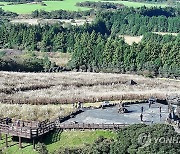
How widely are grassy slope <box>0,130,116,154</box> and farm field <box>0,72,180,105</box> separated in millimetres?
14039

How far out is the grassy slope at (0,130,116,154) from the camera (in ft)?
145

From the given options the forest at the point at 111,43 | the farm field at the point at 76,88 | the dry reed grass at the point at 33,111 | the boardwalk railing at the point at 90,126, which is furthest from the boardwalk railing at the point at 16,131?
the forest at the point at 111,43

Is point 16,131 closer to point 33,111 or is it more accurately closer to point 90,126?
point 90,126

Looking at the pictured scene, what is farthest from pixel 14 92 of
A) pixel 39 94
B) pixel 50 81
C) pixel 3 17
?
pixel 3 17

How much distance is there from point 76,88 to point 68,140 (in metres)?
24.5

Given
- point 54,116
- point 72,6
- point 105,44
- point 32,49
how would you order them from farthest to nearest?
point 72,6
point 32,49
point 105,44
point 54,116

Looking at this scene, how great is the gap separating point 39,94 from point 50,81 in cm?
882

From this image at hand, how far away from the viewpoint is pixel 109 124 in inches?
1809

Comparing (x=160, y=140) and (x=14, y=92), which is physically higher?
(x=160, y=140)

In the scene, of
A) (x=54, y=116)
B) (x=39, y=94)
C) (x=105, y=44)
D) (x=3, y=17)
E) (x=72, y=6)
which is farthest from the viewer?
(x=72, y=6)

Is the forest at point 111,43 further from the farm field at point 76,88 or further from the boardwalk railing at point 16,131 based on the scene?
the boardwalk railing at point 16,131

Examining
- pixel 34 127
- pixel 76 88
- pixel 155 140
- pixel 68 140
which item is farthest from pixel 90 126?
pixel 76 88

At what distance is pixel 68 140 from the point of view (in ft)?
148

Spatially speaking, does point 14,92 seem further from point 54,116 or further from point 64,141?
point 64,141
